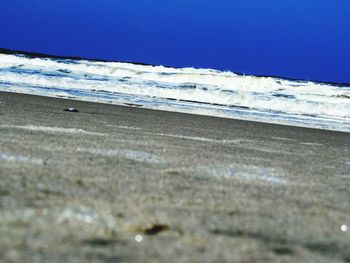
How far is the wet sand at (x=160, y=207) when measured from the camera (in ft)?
3.08

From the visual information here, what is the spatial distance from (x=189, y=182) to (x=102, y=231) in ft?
2.13

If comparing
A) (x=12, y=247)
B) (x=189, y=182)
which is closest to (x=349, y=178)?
(x=189, y=182)

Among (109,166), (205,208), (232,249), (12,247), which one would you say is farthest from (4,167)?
(232,249)

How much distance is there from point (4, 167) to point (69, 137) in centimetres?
101

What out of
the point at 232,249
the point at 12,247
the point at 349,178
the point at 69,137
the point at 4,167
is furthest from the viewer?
the point at 69,137

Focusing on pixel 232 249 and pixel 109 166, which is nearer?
pixel 232 249

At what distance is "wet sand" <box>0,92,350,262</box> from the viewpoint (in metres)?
0.94

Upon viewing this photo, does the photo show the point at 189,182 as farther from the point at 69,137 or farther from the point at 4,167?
the point at 69,137

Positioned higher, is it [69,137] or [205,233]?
[69,137]

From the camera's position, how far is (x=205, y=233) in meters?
1.07

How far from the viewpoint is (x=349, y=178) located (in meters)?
2.14

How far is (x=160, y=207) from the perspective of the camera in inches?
49.7

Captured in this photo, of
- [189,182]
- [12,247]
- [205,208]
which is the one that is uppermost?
[189,182]

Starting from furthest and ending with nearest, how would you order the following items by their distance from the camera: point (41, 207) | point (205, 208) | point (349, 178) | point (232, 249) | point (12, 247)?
point (349, 178), point (205, 208), point (41, 207), point (232, 249), point (12, 247)
